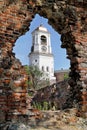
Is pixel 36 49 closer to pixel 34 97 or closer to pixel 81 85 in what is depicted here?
pixel 34 97

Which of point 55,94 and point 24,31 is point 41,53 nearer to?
point 55,94

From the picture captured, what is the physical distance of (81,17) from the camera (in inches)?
289

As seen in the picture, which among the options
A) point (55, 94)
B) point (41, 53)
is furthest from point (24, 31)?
point (41, 53)

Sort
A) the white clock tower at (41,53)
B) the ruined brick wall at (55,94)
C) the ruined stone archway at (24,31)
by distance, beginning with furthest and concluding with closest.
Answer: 1. the white clock tower at (41,53)
2. the ruined brick wall at (55,94)
3. the ruined stone archway at (24,31)

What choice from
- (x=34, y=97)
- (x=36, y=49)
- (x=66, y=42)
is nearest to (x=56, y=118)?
(x=66, y=42)

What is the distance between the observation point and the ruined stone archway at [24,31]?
5.98 m

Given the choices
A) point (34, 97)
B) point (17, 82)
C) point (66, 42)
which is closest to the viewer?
point (17, 82)

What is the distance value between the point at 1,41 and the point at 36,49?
194ft

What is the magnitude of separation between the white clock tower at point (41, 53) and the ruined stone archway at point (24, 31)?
5578 centimetres

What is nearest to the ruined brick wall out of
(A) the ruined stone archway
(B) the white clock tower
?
(A) the ruined stone archway

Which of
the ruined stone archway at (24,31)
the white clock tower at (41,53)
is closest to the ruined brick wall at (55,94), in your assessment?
the ruined stone archway at (24,31)

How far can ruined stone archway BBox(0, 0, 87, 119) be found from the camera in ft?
19.6

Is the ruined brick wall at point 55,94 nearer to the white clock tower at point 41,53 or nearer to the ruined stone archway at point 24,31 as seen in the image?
the ruined stone archway at point 24,31

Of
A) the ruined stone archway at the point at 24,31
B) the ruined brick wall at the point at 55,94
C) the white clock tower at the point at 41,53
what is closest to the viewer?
the ruined stone archway at the point at 24,31
